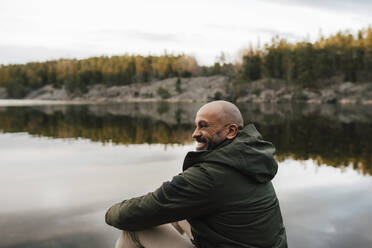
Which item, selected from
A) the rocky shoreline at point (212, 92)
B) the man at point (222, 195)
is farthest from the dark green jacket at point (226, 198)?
the rocky shoreline at point (212, 92)

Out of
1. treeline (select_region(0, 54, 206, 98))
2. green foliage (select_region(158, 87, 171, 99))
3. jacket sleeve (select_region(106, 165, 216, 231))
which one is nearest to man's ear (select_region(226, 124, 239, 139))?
jacket sleeve (select_region(106, 165, 216, 231))

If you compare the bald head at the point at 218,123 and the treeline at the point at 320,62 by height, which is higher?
the treeline at the point at 320,62

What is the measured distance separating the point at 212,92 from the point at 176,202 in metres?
110

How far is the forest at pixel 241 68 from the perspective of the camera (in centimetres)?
9862

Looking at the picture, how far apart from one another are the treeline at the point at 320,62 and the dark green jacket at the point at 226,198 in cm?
9972

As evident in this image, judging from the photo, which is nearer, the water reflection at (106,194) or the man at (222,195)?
the man at (222,195)

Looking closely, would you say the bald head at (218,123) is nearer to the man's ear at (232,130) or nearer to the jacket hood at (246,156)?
the man's ear at (232,130)

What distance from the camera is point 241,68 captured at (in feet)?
417

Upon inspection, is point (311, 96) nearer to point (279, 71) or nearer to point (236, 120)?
point (279, 71)

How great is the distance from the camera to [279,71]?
371 feet

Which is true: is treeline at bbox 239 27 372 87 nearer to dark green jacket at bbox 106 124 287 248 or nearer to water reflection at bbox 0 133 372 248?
water reflection at bbox 0 133 372 248

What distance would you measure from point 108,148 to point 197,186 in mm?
11566

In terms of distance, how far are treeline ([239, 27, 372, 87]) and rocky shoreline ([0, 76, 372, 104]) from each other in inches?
160

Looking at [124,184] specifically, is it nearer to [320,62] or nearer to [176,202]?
[176,202]
